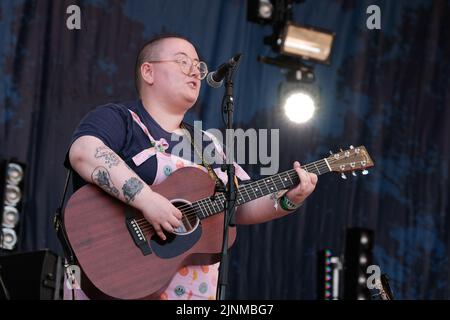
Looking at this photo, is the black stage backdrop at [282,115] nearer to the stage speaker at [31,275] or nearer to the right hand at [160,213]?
the stage speaker at [31,275]

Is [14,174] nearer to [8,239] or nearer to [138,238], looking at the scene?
[8,239]

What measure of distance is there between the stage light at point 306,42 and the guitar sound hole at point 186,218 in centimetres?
298

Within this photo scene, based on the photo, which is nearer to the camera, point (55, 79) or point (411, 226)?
point (55, 79)

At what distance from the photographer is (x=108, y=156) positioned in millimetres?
3119

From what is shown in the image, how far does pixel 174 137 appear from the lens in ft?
11.1

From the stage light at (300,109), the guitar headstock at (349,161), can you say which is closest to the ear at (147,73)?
the guitar headstock at (349,161)

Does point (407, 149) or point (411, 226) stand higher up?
point (407, 149)

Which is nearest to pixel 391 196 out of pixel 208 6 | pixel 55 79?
pixel 208 6

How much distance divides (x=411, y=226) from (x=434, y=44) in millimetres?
1512

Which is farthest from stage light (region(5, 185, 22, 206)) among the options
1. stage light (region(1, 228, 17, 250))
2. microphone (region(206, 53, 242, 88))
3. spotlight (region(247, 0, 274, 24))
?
microphone (region(206, 53, 242, 88))

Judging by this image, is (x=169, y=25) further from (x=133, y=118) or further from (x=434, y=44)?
(x=133, y=118)

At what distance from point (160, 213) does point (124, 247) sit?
0.64 ft
